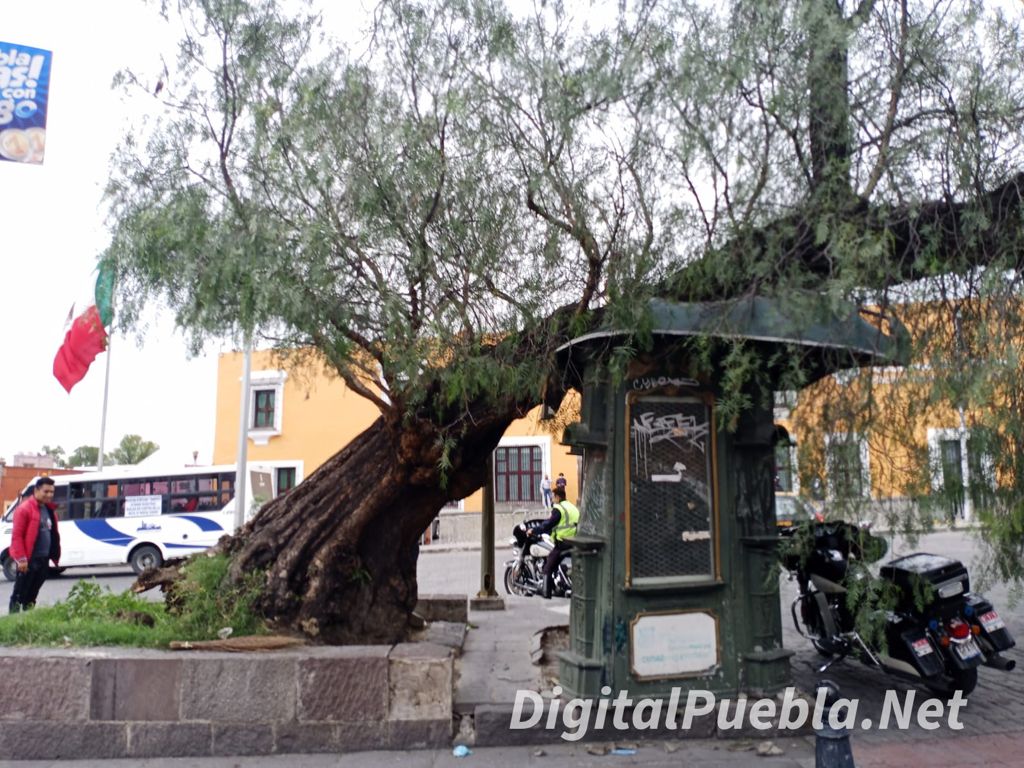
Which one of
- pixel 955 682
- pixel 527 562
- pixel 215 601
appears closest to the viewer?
pixel 955 682

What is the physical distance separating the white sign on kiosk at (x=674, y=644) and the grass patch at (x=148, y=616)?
263 cm

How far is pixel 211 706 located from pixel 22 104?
526cm

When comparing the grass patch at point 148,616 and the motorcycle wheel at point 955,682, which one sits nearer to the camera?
the grass patch at point 148,616

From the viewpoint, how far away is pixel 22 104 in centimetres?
725

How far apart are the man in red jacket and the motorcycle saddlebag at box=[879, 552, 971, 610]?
7.88m

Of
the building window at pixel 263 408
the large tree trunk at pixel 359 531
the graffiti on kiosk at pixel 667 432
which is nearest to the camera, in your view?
the graffiti on kiosk at pixel 667 432

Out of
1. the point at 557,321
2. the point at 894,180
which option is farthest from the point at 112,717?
the point at 894,180

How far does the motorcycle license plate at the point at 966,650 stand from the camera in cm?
581

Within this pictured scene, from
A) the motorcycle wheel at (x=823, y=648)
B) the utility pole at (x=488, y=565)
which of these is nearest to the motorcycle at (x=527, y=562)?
the utility pole at (x=488, y=565)

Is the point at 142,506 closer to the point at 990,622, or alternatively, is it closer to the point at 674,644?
the point at 674,644

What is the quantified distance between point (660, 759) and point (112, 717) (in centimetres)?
329

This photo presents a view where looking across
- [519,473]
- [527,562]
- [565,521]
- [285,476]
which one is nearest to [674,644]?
[565,521]

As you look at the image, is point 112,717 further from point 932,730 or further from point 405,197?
point 932,730

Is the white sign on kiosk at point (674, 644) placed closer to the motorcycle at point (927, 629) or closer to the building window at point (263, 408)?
the motorcycle at point (927, 629)
